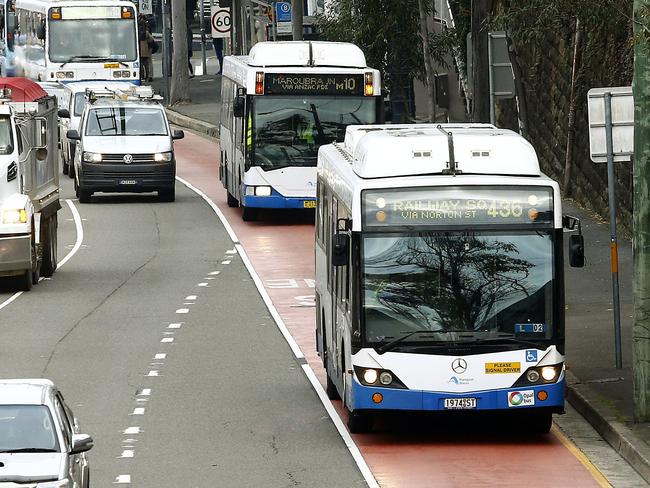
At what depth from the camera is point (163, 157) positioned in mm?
40719

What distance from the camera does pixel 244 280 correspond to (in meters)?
29.2

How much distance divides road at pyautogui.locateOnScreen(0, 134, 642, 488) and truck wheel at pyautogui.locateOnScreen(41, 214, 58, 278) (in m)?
0.21

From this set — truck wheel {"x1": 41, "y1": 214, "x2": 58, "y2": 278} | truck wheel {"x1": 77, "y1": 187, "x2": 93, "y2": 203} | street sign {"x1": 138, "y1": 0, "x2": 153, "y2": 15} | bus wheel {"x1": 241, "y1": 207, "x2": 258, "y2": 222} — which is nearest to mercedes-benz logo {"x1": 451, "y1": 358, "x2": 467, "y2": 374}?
truck wheel {"x1": 41, "y1": 214, "x2": 58, "y2": 278}

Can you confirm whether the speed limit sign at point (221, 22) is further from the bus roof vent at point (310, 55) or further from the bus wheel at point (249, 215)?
the bus roof vent at point (310, 55)

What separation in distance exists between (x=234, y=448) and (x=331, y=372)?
7.83ft

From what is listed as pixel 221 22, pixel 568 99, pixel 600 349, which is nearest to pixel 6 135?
pixel 600 349

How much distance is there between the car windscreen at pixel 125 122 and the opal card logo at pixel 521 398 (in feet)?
86.4

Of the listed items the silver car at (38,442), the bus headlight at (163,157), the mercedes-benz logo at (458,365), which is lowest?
the bus headlight at (163,157)

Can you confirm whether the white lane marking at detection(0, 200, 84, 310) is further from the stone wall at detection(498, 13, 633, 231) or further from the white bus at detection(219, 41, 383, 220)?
the stone wall at detection(498, 13, 633, 231)

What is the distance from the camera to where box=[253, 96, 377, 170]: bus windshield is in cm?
3500

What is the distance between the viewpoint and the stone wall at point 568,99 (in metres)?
32.0

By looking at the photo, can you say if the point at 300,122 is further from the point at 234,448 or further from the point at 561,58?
the point at 234,448

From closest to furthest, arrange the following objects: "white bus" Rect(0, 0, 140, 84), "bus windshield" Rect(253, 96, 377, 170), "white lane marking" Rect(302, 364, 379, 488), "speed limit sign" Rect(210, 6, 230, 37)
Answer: "white lane marking" Rect(302, 364, 379, 488) < "bus windshield" Rect(253, 96, 377, 170) < "white bus" Rect(0, 0, 140, 84) < "speed limit sign" Rect(210, 6, 230, 37)

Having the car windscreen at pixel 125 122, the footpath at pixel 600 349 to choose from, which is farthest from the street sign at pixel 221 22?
the footpath at pixel 600 349
